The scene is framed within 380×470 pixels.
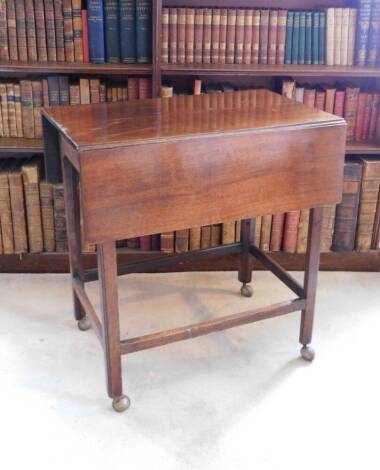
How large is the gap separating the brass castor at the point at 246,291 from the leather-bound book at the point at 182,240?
32 centimetres

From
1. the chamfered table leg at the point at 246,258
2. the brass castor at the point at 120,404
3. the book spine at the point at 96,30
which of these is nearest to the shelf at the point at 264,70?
the book spine at the point at 96,30

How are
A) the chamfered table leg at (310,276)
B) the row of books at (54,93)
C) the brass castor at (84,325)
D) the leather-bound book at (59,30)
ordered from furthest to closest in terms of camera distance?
the row of books at (54,93), the leather-bound book at (59,30), the brass castor at (84,325), the chamfered table leg at (310,276)

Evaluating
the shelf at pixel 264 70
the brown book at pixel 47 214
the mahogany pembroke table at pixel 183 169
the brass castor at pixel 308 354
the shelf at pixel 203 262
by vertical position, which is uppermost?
the shelf at pixel 264 70

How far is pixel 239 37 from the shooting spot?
2.54m

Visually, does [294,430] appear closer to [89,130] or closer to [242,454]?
[242,454]

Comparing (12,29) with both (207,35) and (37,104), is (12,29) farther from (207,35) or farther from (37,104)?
(207,35)

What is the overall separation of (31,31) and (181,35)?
0.60m

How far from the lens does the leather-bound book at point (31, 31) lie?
2.46m

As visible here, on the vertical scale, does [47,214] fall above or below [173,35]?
below

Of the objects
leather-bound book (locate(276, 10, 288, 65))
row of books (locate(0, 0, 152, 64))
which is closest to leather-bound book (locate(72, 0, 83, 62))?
row of books (locate(0, 0, 152, 64))

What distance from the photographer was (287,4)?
2.74m

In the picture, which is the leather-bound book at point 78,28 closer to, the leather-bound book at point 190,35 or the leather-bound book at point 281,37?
the leather-bound book at point 190,35

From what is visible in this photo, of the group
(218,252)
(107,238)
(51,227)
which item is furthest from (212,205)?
(51,227)

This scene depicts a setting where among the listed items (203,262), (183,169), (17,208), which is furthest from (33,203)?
(183,169)
